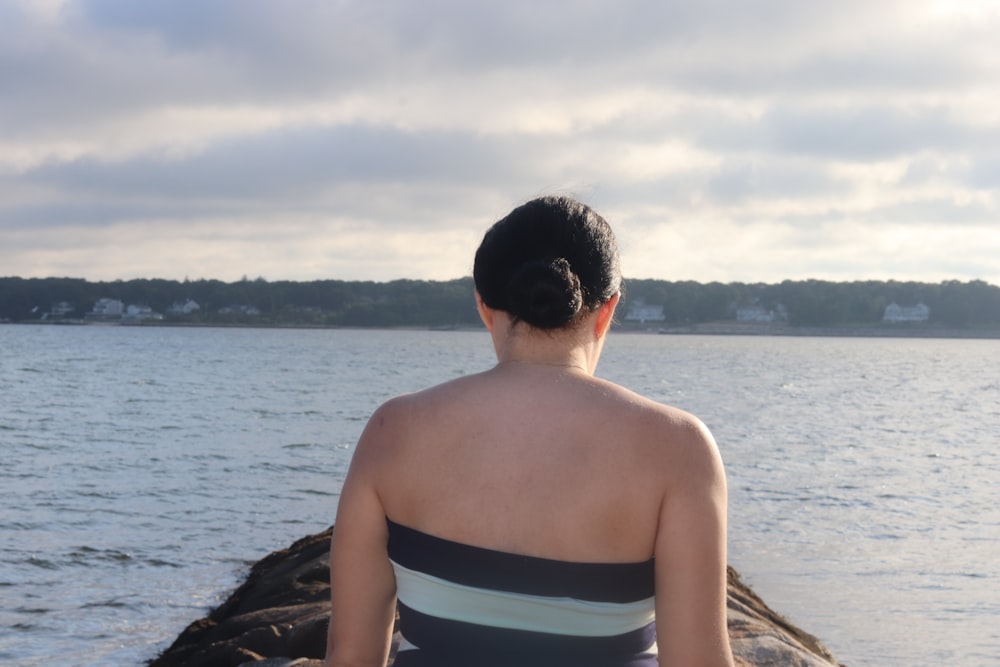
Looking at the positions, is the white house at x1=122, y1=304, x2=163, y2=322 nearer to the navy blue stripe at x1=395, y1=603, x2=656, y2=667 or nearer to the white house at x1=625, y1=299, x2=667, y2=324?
the white house at x1=625, y1=299, x2=667, y2=324

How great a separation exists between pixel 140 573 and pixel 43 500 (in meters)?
6.32

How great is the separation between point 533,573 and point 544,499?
0.50 feet

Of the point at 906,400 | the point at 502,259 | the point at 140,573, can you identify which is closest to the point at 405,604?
the point at 502,259

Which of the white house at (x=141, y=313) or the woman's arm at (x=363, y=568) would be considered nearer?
the woman's arm at (x=363, y=568)

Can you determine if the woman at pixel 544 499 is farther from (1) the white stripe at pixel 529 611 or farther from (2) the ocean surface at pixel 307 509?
(2) the ocean surface at pixel 307 509

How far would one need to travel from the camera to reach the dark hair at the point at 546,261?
2270mm

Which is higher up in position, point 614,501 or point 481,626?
point 614,501

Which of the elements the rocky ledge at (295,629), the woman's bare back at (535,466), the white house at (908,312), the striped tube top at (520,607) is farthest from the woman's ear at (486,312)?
the white house at (908,312)

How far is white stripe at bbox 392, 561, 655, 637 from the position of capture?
7.23 feet

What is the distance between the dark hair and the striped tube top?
52 centimetres

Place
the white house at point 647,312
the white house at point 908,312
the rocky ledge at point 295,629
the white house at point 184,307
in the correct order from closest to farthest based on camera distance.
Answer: the rocky ledge at point 295,629 → the white house at point 908,312 → the white house at point 647,312 → the white house at point 184,307

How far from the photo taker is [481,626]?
7.33ft

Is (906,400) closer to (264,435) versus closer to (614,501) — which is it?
(264,435)

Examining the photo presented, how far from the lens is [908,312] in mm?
149500
